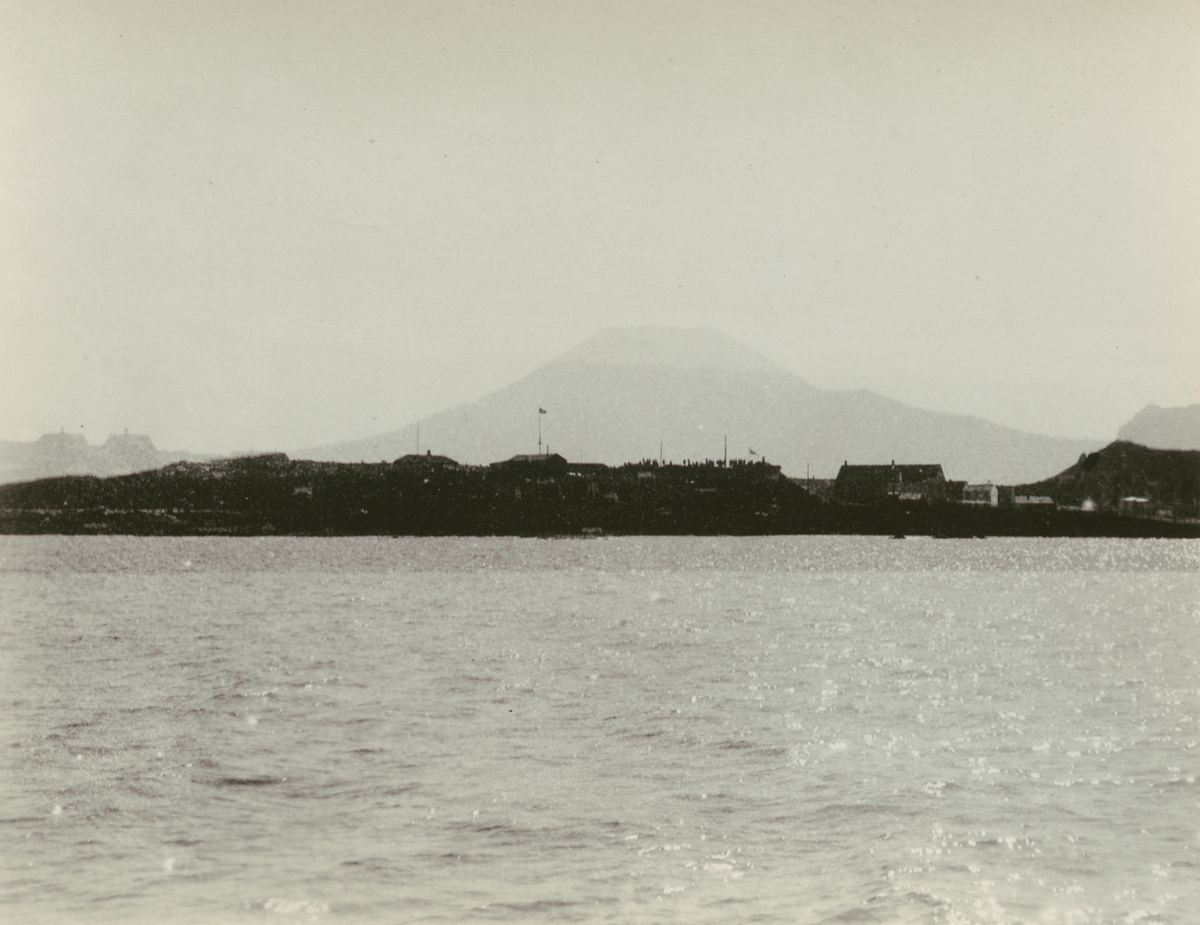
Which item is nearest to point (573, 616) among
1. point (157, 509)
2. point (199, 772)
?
point (199, 772)

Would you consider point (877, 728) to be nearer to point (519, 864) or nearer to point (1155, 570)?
point (519, 864)

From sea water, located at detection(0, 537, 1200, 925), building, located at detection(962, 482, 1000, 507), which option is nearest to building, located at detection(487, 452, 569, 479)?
building, located at detection(962, 482, 1000, 507)

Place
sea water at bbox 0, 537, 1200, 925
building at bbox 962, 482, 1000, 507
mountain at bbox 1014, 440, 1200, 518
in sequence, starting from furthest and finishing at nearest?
building at bbox 962, 482, 1000, 507, mountain at bbox 1014, 440, 1200, 518, sea water at bbox 0, 537, 1200, 925

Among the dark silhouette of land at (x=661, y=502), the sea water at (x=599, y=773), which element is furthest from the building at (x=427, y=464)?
the sea water at (x=599, y=773)

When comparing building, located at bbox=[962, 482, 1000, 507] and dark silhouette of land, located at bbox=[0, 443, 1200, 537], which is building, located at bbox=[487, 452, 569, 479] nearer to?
dark silhouette of land, located at bbox=[0, 443, 1200, 537]

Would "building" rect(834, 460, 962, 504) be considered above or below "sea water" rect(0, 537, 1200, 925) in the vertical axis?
above

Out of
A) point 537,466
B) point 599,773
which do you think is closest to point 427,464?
point 537,466

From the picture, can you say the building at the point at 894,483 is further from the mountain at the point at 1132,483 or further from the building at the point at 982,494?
the mountain at the point at 1132,483
